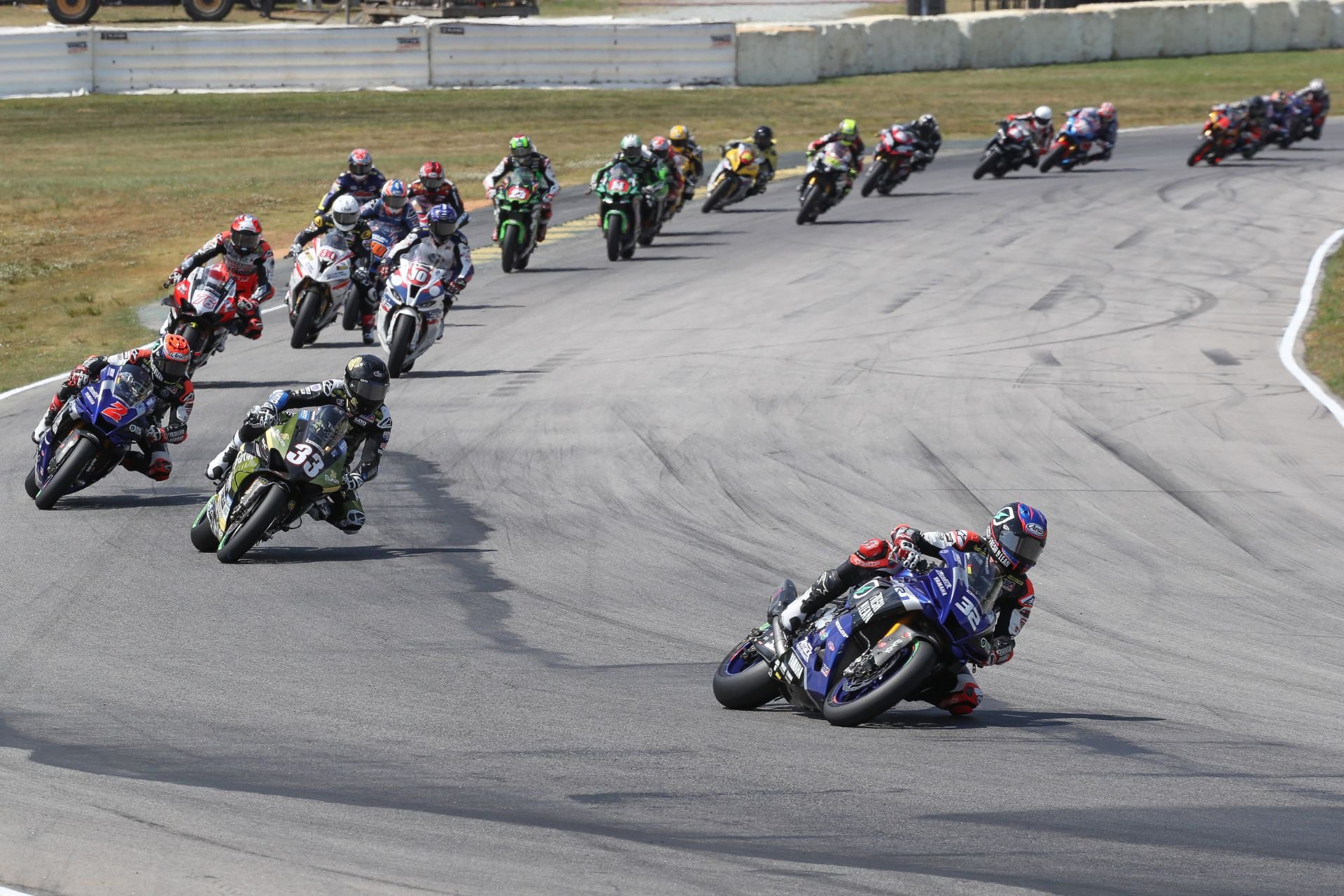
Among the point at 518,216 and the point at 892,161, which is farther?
the point at 892,161

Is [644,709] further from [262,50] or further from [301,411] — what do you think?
[262,50]

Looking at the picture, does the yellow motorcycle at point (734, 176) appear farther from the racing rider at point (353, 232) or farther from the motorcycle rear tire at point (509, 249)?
the racing rider at point (353, 232)

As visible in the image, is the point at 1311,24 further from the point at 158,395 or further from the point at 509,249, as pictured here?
the point at 158,395

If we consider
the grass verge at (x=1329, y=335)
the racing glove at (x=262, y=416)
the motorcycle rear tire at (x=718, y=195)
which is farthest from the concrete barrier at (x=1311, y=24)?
the racing glove at (x=262, y=416)

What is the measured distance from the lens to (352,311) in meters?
20.8

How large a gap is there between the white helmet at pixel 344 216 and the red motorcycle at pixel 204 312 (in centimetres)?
278

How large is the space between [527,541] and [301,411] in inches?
79.3

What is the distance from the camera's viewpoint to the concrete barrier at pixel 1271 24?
54625 mm

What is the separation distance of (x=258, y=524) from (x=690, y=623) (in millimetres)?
3146

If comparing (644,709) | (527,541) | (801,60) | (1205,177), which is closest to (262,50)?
(801,60)

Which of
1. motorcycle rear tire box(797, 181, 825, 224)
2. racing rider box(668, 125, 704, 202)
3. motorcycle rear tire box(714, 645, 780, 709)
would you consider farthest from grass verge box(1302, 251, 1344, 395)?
motorcycle rear tire box(714, 645, 780, 709)

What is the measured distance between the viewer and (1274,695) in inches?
386

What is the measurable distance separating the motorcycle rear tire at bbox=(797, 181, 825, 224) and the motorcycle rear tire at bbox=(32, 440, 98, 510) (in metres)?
18.7

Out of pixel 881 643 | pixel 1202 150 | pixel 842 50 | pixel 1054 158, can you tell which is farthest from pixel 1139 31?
pixel 881 643
